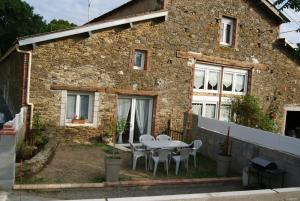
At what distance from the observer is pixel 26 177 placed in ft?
28.0

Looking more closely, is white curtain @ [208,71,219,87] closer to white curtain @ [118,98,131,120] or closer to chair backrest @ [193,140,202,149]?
white curtain @ [118,98,131,120]

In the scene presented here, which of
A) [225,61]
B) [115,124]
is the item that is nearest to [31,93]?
[115,124]

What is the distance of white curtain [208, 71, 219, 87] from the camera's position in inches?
634

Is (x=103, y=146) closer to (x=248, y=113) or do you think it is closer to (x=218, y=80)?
(x=218, y=80)

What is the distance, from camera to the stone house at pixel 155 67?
12.6 metres

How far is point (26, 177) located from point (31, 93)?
446 centimetres

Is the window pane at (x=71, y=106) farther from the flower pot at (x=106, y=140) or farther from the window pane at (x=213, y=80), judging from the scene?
the window pane at (x=213, y=80)

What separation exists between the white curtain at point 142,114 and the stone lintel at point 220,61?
2.62m

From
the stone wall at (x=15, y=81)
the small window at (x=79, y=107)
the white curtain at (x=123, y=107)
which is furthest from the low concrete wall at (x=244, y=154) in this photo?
the stone wall at (x=15, y=81)

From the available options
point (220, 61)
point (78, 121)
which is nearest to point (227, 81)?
point (220, 61)

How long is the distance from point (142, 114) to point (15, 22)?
32392 mm

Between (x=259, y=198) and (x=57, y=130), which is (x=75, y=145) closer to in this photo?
(x=57, y=130)

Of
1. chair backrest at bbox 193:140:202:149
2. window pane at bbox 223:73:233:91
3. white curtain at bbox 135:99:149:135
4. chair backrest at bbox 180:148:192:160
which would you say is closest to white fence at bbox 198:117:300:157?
chair backrest at bbox 193:140:202:149

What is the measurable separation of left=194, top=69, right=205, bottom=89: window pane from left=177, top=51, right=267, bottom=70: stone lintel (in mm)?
562
